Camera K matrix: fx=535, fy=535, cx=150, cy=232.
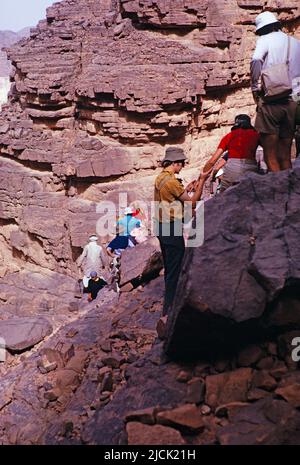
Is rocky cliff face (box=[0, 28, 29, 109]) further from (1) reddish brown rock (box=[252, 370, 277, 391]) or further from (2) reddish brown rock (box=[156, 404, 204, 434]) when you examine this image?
(2) reddish brown rock (box=[156, 404, 204, 434])

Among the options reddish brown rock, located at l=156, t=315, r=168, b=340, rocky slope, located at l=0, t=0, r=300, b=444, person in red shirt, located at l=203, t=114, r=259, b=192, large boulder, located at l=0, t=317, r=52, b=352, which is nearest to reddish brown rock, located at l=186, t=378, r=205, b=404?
rocky slope, located at l=0, t=0, r=300, b=444

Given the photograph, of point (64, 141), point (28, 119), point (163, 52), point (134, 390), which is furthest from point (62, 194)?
point (134, 390)

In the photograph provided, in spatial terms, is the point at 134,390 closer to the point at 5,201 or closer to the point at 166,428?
the point at 166,428

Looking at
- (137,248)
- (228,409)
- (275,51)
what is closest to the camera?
(228,409)

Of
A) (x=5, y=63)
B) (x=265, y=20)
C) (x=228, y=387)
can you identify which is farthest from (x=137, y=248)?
(x=5, y=63)

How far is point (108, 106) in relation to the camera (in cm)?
1481

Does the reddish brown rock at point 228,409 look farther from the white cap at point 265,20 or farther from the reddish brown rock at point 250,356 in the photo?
the white cap at point 265,20

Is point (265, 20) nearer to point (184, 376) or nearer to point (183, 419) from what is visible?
point (184, 376)

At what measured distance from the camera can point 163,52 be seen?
1455 centimetres

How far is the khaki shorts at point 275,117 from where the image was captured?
514 centimetres

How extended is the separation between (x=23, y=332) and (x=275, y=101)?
502 centimetres

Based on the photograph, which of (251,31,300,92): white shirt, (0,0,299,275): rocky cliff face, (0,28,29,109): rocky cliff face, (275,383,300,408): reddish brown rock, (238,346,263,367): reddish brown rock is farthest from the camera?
(0,28,29,109): rocky cliff face

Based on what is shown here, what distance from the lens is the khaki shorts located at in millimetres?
5137

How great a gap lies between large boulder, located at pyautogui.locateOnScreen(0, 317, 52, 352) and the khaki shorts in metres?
4.54
